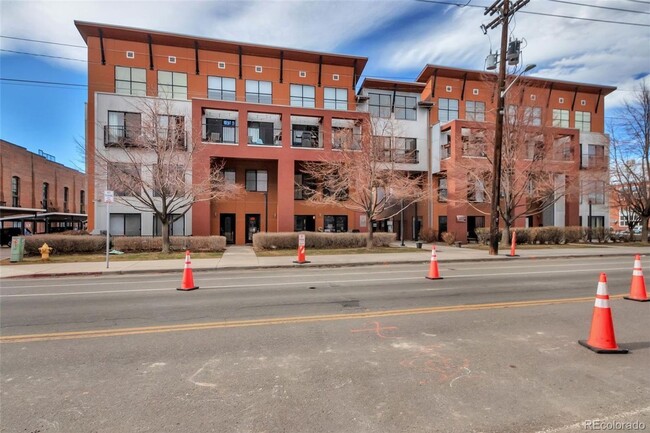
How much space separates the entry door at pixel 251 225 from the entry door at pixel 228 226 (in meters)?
1.07

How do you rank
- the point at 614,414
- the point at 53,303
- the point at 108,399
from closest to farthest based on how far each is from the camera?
the point at 614,414 → the point at 108,399 → the point at 53,303

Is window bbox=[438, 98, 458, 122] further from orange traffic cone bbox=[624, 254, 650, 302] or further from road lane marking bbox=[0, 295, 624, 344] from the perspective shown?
road lane marking bbox=[0, 295, 624, 344]

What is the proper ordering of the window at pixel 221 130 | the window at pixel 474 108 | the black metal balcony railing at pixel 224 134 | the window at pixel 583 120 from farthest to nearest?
the window at pixel 583 120 < the window at pixel 474 108 < the window at pixel 221 130 < the black metal balcony railing at pixel 224 134

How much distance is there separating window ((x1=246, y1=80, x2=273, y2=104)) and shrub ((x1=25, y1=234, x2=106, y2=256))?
15.9 m

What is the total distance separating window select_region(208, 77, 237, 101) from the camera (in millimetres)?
28688

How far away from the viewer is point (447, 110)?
110 ft

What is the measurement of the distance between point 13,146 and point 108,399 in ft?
165

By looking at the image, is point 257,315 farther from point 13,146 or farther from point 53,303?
point 13,146

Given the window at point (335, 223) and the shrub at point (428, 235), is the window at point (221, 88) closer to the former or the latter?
the window at point (335, 223)

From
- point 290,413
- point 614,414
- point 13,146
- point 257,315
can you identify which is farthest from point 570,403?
point 13,146

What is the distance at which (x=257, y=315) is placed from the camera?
652cm

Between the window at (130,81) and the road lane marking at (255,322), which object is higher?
the window at (130,81)

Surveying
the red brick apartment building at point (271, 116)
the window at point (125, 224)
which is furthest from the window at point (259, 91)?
the window at point (125, 224)

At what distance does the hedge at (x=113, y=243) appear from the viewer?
62.0 ft
